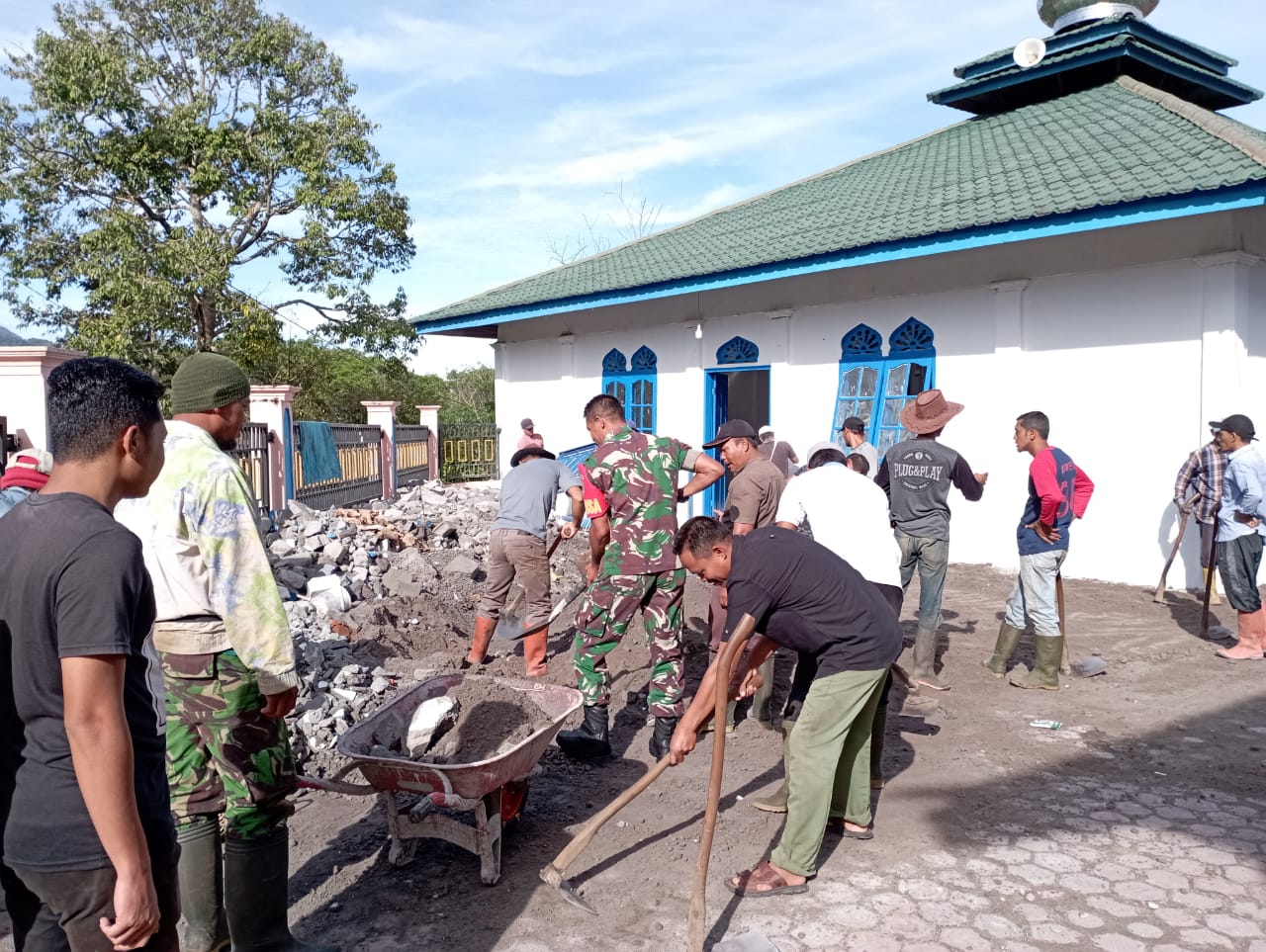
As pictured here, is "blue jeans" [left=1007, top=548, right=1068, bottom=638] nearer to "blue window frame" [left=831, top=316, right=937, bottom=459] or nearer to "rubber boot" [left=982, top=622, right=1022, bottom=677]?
"rubber boot" [left=982, top=622, right=1022, bottom=677]

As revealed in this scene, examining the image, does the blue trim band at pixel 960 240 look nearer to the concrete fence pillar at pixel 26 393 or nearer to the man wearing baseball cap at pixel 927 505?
the man wearing baseball cap at pixel 927 505

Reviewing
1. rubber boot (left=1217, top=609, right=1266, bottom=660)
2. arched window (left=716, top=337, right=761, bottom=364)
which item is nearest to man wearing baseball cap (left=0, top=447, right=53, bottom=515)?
rubber boot (left=1217, top=609, right=1266, bottom=660)

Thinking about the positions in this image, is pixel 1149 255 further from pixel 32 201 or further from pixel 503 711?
pixel 32 201

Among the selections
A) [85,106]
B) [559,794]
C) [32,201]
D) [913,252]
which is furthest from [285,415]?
[32,201]

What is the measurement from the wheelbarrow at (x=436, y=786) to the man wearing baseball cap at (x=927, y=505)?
295 cm

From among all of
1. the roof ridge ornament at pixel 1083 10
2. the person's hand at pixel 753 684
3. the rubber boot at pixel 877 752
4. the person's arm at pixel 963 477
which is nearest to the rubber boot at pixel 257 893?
the rubber boot at pixel 877 752

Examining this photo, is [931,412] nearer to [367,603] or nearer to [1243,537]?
[1243,537]

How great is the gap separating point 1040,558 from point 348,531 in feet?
26.4

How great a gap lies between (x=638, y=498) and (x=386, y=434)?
12.7m

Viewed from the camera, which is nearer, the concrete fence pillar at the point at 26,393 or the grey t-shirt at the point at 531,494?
the grey t-shirt at the point at 531,494

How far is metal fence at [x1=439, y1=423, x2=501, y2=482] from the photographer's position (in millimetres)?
20656

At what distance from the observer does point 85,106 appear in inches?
763

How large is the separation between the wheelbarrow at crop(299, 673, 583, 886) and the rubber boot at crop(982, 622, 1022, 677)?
Answer: 3.55 metres

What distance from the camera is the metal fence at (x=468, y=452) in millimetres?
20656
